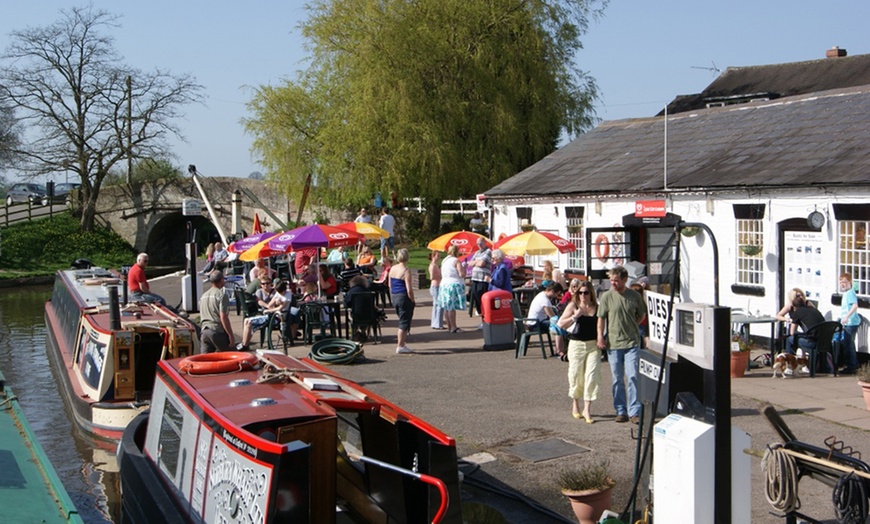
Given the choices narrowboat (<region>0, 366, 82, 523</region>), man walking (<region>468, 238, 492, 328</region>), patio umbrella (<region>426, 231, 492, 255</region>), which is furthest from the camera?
patio umbrella (<region>426, 231, 492, 255</region>)

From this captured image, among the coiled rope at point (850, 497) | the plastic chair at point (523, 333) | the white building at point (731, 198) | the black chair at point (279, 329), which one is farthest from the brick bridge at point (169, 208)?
the coiled rope at point (850, 497)

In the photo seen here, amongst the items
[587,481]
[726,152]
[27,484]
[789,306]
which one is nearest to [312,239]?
[726,152]

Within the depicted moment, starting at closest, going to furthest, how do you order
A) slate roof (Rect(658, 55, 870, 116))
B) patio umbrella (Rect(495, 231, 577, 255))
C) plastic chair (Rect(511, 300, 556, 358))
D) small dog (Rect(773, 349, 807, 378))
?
1. small dog (Rect(773, 349, 807, 378))
2. plastic chair (Rect(511, 300, 556, 358))
3. patio umbrella (Rect(495, 231, 577, 255))
4. slate roof (Rect(658, 55, 870, 116))

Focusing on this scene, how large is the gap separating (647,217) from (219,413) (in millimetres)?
12888

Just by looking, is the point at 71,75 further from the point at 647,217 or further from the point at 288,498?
the point at 288,498

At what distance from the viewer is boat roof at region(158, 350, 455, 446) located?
6633 millimetres

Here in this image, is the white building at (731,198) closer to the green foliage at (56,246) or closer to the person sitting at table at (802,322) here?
the person sitting at table at (802,322)

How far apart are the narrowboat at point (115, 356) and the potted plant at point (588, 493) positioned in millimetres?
6777

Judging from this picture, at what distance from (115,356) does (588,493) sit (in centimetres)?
745

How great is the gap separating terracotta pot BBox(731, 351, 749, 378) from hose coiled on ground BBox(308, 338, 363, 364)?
5773mm

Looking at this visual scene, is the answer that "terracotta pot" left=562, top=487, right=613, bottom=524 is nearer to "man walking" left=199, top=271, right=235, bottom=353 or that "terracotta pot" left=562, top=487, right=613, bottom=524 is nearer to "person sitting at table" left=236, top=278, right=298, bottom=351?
"man walking" left=199, top=271, right=235, bottom=353

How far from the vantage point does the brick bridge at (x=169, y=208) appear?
1726 inches

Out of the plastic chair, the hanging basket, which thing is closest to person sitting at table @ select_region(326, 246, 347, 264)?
the plastic chair

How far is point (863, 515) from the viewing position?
5.36 meters
